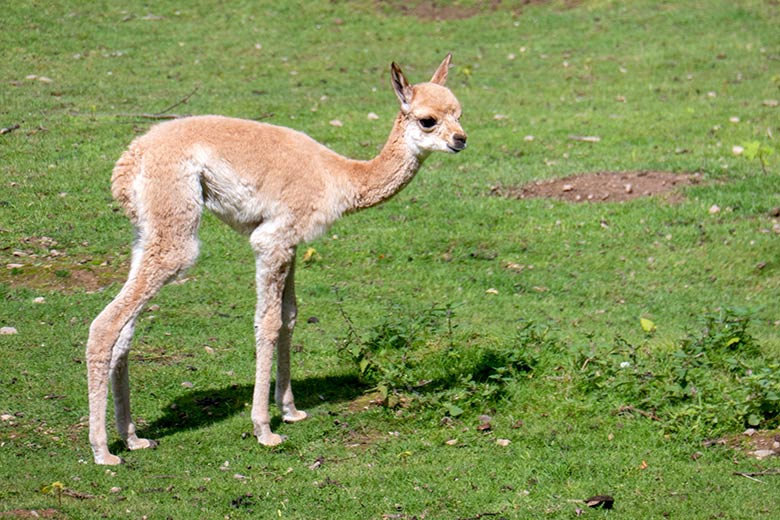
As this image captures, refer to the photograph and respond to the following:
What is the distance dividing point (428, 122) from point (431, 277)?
131 inches

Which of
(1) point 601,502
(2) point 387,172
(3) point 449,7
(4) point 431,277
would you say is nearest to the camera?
(1) point 601,502

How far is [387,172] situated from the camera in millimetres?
7449

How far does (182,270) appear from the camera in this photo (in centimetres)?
683

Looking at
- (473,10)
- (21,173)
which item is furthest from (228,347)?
(473,10)

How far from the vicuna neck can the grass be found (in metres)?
1.33

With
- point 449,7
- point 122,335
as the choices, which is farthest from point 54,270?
point 449,7

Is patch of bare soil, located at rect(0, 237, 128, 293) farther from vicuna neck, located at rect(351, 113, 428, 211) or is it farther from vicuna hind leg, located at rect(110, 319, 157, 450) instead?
vicuna neck, located at rect(351, 113, 428, 211)

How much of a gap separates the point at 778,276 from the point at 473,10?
32.9ft

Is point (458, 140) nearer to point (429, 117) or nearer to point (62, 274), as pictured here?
point (429, 117)

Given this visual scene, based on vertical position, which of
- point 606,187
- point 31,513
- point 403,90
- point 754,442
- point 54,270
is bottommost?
point 54,270

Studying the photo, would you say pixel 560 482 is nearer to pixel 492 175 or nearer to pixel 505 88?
pixel 492 175

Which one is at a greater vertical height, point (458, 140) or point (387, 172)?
point (458, 140)

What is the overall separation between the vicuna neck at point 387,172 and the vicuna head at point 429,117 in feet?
0.25

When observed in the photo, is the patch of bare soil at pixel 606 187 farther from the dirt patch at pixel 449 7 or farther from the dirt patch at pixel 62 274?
the dirt patch at pixel 449 7
